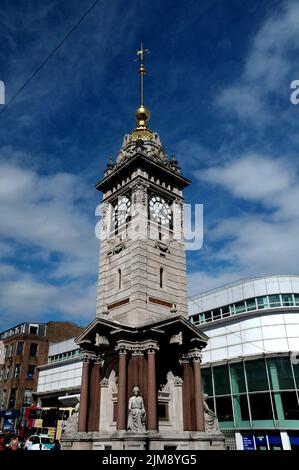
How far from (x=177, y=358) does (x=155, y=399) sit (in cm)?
386

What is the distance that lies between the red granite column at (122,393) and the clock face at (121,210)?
447 inches

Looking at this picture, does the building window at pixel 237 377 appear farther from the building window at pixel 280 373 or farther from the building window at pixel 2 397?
the building window at pixel 2 397

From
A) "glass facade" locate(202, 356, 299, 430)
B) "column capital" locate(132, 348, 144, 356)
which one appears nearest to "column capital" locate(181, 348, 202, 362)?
"column capital" locate(132, 348, 144, 356)

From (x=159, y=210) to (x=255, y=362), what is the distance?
17.8 meters

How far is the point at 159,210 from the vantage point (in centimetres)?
3152

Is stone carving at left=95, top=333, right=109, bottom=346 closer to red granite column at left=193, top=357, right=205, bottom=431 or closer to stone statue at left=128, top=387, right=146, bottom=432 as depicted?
stone statue at left=128, top=387, right=146, bottom=432

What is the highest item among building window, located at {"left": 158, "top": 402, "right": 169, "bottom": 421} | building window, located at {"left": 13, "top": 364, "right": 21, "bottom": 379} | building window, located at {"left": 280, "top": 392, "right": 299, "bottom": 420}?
building window, located at {"left": 13, "top": 364, "right": 21, "bottom": 379}

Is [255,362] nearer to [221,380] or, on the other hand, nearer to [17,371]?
[221,380]

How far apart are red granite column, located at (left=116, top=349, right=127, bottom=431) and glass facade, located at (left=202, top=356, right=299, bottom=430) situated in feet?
59.5

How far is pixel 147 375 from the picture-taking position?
23172 millimetres

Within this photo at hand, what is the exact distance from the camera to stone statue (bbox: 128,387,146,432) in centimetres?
2102
